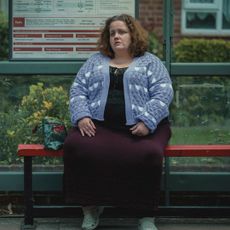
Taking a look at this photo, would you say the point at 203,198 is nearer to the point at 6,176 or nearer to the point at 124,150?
the point at 124,150

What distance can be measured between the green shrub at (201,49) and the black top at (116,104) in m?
5.07

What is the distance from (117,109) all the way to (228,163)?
1.23 m

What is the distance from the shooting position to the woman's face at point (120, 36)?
17.5ft

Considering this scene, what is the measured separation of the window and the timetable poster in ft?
19.2

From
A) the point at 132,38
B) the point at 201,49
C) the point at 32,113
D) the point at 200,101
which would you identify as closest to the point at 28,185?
the point at 32,113

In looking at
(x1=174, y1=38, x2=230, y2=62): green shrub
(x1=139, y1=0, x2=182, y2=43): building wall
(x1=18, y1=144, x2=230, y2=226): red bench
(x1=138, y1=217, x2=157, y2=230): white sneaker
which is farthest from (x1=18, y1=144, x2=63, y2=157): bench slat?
(x1=174, y1=38, x2=230, y2=62): green shrub

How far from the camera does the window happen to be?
11477mm

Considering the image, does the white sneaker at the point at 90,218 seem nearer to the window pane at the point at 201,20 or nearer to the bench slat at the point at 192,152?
the bench slat at the point at 192,152

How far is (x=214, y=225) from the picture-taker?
18.2 feet

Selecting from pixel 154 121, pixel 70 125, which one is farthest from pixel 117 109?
pixel 70 125

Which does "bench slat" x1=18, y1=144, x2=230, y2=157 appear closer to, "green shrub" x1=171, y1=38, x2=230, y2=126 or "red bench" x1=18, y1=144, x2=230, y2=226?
"red bench" x1=18, y1=144, x2=230, y2=226

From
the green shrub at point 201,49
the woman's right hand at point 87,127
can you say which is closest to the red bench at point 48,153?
the woman's right hand at point 87,127

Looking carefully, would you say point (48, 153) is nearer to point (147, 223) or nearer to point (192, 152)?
point (147, 223)

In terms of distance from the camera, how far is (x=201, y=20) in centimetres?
1170
